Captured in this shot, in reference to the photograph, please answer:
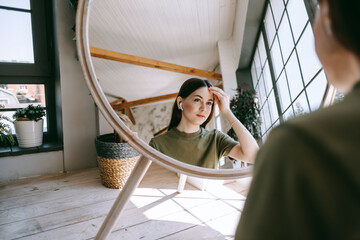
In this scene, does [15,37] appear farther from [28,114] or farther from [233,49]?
[233,49]

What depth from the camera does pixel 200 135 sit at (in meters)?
0.62

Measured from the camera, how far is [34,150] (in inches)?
54.5

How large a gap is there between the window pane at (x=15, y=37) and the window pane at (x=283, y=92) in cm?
173

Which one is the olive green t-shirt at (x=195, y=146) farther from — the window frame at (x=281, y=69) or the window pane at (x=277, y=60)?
the window pane at (x=277, y=60)

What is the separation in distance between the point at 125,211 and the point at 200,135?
496 mm

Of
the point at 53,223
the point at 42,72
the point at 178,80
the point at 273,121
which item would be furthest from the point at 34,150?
the point at 273,121

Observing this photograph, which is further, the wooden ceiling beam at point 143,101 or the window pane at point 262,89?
the window pane at point 262,89

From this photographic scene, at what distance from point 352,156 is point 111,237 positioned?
2.45 ft

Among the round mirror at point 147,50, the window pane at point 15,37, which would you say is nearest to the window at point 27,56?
the window pane at point 15,37

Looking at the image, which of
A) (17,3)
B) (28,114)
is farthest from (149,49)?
(17,3)

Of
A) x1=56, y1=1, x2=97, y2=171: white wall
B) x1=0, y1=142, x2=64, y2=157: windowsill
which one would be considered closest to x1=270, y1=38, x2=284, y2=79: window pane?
x1=56, y1=1, x2=97, y2=171: white wall

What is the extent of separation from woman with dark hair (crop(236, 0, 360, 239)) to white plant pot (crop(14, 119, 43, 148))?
5.44 ft

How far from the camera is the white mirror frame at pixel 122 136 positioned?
0.44 meters

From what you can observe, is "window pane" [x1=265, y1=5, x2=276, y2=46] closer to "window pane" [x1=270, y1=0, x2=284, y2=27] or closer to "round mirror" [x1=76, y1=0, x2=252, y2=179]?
"window pane" [x1=270, y1=0, x2=284, y2=27]
